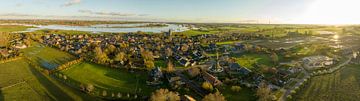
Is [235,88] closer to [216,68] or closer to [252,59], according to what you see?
[216,68]

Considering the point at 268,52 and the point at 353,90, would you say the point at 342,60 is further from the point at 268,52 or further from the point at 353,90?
the point at 353,90

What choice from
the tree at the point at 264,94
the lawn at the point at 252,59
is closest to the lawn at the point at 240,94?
the tree at the point at 264,94

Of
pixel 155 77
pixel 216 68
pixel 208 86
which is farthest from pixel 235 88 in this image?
pixel 155 77

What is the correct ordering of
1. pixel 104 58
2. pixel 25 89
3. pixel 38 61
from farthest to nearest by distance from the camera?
1. pixel 38 61
2. pixel 104 58
3. pixel 25 89

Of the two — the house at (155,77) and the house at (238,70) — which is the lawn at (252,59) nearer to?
the house at (238,70)

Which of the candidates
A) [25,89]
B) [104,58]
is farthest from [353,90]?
[25,89]

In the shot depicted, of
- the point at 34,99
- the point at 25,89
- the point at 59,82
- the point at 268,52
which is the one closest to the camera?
the point at 34,99

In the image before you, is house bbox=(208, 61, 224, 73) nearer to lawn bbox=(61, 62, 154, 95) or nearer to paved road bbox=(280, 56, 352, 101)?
lawn bbox=(61, 62, 154, 95)
